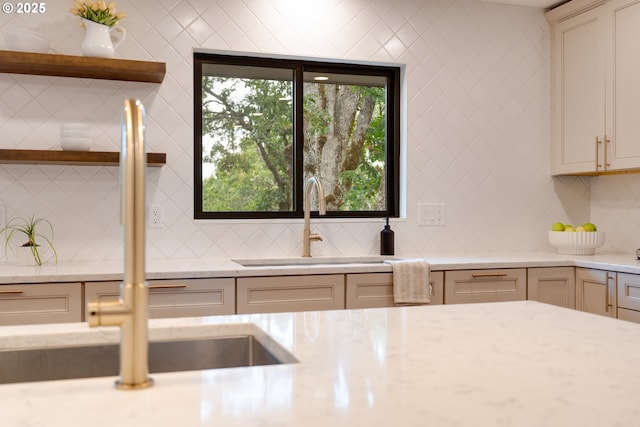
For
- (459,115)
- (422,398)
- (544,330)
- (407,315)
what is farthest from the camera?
(459,115)

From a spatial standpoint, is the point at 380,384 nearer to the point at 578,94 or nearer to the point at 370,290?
the point at 370,290

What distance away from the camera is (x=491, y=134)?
3883 millimetres

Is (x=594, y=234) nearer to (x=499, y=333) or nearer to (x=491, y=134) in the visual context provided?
→ (x=491, y=134)

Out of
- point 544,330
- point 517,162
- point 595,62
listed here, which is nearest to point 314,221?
point 517,162

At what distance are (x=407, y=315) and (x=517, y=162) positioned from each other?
2.69 metres

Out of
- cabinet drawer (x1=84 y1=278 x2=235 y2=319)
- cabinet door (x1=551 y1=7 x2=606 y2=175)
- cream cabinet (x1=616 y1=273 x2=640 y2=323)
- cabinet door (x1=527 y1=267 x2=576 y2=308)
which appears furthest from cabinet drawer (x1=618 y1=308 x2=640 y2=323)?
cabinet drawer (x1=84 y1=278 x2=235 y2=319)

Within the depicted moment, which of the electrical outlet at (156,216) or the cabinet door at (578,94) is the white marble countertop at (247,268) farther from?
the cabinet door at (578,94)

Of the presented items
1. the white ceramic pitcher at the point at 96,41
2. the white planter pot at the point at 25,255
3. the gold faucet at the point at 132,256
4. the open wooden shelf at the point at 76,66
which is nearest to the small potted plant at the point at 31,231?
the white planter pot at the point at 25,255

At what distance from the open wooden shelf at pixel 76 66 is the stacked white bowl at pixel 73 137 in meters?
0.26

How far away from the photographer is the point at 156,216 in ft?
10.6

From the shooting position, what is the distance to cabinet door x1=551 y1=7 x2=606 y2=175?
11.8 feet

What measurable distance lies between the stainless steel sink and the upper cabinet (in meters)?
2.79

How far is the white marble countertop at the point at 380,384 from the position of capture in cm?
80

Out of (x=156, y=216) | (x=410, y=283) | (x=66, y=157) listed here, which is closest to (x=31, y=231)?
(x=66, y=157)
